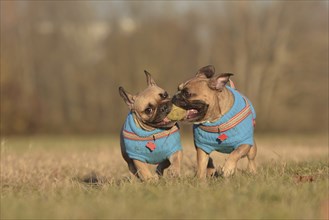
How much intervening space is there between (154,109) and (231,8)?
33884 mm

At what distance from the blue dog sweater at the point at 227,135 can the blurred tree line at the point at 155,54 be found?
2990cm

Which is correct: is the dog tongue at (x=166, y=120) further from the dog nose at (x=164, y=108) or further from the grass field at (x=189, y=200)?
the grass field at (x=189, y=200)

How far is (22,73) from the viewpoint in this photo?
41188 millimetres

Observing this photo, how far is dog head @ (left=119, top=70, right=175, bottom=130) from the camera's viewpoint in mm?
7496

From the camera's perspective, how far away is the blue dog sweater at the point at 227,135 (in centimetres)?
715

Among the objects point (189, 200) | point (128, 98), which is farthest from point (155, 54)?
point (189, 200)

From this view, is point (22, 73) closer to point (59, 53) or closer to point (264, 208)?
point (59, 53)

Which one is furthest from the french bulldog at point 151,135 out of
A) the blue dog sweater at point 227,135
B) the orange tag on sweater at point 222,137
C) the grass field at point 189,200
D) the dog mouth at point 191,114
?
the grass field at point 189,200

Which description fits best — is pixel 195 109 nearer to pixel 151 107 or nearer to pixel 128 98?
pixel 151 107

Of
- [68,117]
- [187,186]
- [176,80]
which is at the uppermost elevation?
[187,186]

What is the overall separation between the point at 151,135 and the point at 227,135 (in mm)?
967

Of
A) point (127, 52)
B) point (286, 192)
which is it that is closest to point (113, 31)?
point (127, 52)

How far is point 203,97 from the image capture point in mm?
7203

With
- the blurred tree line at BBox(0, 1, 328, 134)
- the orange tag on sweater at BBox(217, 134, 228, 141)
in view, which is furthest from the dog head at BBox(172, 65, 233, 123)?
the blurred tree line at BBox(0, 1, 328, 134)
